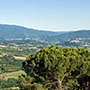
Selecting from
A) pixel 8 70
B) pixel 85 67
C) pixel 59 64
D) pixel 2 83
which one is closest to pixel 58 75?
pixel 59 64

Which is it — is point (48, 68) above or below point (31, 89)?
above

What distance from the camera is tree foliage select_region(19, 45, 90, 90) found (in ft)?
83.9

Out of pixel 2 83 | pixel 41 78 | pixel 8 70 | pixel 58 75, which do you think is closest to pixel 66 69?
pixel 58 75

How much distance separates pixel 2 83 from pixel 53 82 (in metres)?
61.3

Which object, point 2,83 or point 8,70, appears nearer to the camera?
point 2,83

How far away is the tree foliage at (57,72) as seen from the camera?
1007 inches

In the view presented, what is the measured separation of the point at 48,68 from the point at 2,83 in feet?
205

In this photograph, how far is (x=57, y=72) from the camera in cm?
2523

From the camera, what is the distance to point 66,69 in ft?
86.0

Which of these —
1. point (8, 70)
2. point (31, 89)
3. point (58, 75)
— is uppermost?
point (58, 75)

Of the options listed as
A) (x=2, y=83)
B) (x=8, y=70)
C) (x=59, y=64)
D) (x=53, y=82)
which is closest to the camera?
(x=59, y=64)

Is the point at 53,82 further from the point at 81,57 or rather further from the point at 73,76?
the point at 81,57

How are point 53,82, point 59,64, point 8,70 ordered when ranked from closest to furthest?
point 59,64 → point 53,82 → point 8,70

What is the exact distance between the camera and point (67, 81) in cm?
2725
